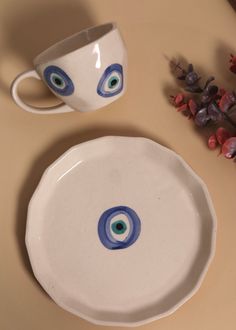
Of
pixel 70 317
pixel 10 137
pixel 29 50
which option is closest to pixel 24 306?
pixel 70 317

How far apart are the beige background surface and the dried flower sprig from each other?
0.05 feet

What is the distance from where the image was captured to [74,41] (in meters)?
0.62

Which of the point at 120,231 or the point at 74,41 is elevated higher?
the point at 74,41

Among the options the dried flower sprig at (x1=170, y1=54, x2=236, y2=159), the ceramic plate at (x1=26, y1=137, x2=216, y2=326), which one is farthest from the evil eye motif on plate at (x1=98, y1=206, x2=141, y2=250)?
the dried flower sprig at (x1=170, y1=54, x2=236, y2=159)

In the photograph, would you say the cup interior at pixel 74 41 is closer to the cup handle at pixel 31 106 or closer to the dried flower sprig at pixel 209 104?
the cup handle at pixel 31 106

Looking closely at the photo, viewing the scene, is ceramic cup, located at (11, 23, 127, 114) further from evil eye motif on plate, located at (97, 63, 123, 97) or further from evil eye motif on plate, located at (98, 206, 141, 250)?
evil eye motif on plate, located at (98, 206, 141, 250)

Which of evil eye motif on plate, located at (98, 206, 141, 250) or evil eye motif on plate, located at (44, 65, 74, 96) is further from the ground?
evil eye motif on plate, located at (44, 65, 74, 96)

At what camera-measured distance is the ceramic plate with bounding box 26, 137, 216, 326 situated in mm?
572

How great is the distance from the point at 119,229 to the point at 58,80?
0.20 m

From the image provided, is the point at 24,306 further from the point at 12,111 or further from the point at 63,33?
the point at 63,33

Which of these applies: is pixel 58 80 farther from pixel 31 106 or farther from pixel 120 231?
pixel 120 231

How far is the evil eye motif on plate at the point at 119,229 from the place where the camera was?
23.1 inches

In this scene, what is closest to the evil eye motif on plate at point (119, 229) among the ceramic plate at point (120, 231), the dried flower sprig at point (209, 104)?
the ceramic plate at point (120, 231)

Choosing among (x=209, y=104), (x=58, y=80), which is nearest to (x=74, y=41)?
(x=58, y=80)
